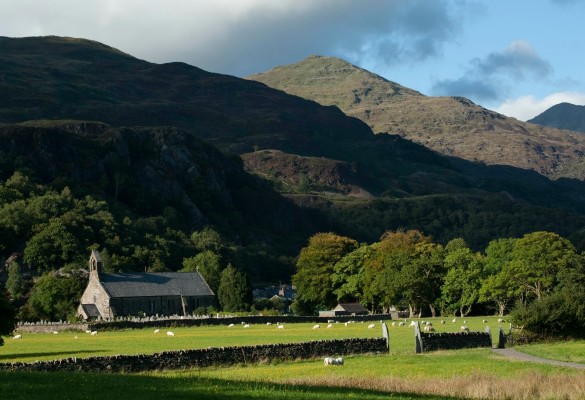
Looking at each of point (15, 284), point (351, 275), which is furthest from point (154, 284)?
point (351, 275)

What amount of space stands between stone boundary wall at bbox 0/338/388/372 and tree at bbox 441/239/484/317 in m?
59.6

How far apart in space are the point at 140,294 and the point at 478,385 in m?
102

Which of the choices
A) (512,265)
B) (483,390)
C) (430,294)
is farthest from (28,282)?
(483,390)

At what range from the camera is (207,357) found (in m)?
47.3

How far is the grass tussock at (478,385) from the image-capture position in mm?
33969

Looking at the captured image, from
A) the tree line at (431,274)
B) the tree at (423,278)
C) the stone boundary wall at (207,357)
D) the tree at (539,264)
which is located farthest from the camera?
the tree at (423,278)

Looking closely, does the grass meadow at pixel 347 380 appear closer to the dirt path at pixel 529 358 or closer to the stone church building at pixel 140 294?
the dirt path at pixel 529 358

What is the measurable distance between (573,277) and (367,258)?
163 ft

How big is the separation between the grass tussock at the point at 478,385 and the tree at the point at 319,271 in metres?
95.0

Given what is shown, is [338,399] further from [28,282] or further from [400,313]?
→ [28,282]

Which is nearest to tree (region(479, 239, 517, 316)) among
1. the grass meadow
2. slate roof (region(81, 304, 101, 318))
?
slate roof (region(81, 304, 101, 318))

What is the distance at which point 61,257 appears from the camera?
529 feet

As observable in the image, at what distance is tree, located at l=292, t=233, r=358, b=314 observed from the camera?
133 metres

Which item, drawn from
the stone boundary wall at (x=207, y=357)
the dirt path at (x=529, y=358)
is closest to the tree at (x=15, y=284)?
the stone boundary wall at (x=207, y=357)
